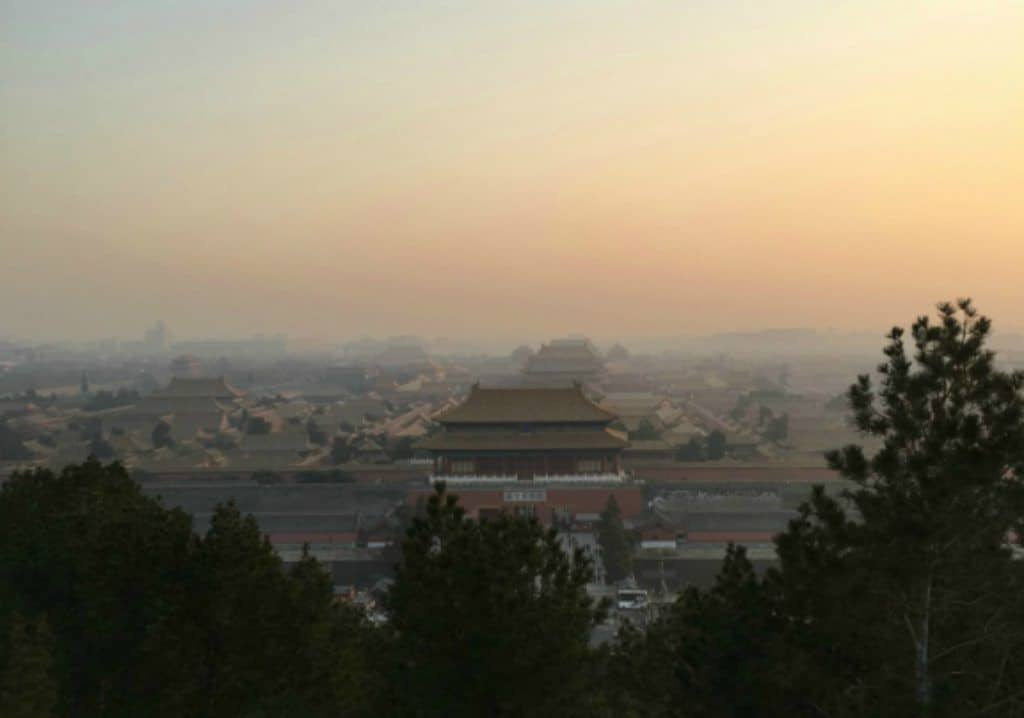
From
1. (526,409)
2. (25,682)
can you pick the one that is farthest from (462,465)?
(25,682)

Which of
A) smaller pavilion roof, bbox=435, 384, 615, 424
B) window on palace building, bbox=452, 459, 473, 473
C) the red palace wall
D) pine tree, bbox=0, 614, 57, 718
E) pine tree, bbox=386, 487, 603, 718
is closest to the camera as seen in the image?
pine tree, bbox=386, 487, 603, 718

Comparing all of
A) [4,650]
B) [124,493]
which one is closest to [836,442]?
[124,493]

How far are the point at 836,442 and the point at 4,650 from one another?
36.9m

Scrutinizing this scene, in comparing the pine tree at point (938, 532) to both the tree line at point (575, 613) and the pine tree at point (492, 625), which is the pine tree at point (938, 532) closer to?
the tree line at point (575, 613)

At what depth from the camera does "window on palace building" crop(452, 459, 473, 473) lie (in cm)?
2956

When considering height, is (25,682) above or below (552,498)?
above

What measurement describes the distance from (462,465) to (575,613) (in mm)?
22273

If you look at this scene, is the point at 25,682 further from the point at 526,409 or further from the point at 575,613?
the point at 526,409

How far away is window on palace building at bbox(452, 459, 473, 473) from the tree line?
1976 centimetres

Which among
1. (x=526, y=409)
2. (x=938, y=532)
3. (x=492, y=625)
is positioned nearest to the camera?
(x=938, y=532)

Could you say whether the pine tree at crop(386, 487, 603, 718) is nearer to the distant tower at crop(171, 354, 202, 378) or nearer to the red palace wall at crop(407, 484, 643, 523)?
the red palace wall at crop(407, 484, 643, 523)

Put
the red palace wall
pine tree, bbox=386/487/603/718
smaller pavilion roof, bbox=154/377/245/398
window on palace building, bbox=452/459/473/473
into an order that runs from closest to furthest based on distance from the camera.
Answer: pine tree, bbox=386/487/603/718
the red palace wall
window on palace building, bbox=452/459/473/473
smaller pavilion roof, bbox=154/377/245/398

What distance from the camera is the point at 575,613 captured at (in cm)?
750

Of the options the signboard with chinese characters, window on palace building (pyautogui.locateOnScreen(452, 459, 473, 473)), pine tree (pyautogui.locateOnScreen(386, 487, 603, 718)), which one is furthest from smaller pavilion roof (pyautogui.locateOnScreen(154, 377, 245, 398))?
pine tree (pyautogui.locateOnScreen(386, 487, 603, 718))
